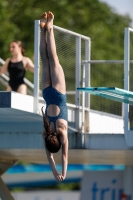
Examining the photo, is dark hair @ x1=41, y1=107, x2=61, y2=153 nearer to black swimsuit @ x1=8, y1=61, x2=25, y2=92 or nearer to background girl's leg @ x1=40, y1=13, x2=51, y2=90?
background girl's leg @ x1=40, y1=13, x2=51, y2=90

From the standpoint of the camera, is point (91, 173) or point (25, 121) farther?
point (91, 173)

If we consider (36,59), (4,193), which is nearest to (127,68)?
(36,59)

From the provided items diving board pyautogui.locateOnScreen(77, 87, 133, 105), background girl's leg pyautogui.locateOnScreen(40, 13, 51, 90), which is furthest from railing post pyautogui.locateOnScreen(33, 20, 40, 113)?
background girl's leg pyautogui.locateOnScreen(40, 13, 51, 90)

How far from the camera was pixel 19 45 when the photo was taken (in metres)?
17.3

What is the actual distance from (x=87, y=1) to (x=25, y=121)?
105 feet

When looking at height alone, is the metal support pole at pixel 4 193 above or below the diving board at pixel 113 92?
below

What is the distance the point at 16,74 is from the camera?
17000mm

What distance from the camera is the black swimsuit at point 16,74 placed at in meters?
17.0

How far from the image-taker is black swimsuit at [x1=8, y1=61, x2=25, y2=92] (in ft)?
55.6

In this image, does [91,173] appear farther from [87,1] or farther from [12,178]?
[87,1]

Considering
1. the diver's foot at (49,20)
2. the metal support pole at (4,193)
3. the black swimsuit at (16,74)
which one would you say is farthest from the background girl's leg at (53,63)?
the metal support pole at (4,193)

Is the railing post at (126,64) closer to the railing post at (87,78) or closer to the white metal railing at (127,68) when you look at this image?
the white metal railing at (127,68)

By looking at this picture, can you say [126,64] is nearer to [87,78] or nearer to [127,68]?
[127,68]

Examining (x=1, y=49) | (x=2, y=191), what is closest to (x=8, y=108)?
(x=2, y=191)
